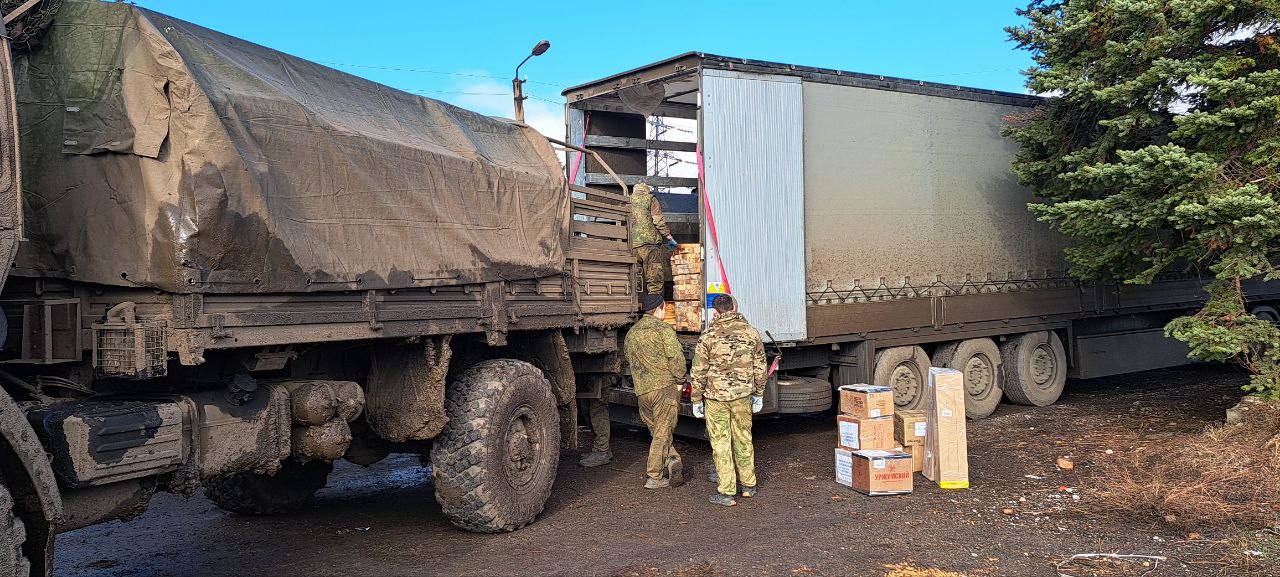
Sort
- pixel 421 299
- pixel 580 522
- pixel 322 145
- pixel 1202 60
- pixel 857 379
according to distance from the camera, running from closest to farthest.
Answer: pixel 322 145
pixel 421 299
pixel 580 522
pixel 1202 60
pixel 857 379

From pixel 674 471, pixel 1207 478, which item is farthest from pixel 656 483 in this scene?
pixel 1207 478

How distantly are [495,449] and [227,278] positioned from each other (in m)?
2.30

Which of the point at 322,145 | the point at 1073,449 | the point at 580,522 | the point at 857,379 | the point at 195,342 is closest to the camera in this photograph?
the point at 195,342

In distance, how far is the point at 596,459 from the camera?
349 inches

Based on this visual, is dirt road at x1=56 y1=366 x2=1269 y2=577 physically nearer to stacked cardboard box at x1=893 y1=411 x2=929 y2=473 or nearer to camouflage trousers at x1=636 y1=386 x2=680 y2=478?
camouflage trousers at x1=636 y1=386 x2=680 y2=478

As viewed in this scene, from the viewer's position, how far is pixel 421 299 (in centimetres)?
582

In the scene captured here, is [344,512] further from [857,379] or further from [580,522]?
[857,379]

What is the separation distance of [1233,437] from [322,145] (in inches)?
295

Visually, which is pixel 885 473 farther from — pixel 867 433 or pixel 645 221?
pixel 645 221

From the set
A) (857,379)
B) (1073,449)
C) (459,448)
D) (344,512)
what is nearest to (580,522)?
(459,448)

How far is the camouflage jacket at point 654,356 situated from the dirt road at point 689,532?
917mm

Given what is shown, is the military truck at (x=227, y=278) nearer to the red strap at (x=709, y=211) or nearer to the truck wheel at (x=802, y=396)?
the red strap at (x=709, y=211)

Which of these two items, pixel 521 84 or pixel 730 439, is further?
pixel 521 84

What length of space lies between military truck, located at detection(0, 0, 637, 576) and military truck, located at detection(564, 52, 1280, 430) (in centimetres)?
254
